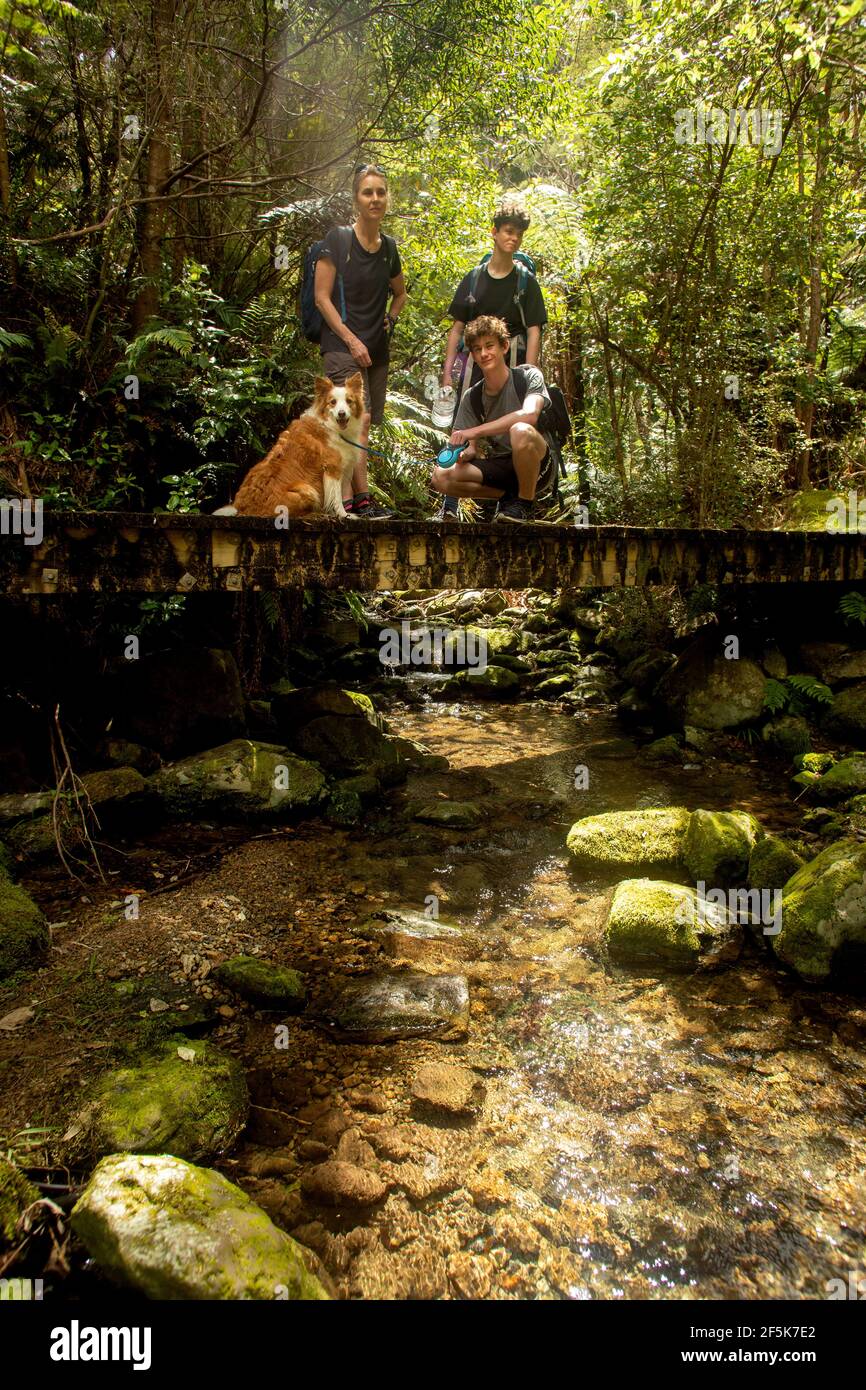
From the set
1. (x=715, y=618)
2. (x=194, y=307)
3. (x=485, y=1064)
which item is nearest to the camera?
(x=485, y=1064)

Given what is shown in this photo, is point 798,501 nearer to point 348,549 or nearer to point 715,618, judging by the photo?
point 715,618

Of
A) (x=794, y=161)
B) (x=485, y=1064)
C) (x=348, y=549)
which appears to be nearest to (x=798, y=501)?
(x=794, y=161)

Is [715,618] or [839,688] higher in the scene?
[715,618]

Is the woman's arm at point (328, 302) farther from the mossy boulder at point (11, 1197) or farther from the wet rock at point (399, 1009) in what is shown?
the mossy boulder at point (11, 1197)

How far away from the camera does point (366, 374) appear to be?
5.49 metres

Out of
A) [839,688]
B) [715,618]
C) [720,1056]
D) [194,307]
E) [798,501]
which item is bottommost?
[720,1056]

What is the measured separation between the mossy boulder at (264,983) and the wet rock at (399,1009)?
168 millimetres

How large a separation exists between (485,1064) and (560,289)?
967cm

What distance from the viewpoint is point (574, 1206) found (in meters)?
2.45

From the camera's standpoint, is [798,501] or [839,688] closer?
[839,688]

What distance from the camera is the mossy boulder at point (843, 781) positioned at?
5777 millimetres

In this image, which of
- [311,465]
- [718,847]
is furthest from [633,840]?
[311,465]

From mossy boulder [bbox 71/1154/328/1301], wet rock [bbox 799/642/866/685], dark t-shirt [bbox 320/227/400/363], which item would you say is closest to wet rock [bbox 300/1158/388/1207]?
mossy boulder [bbox 71/1154/328/1301]

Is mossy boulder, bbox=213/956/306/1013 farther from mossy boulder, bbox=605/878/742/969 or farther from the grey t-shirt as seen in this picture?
the grey t-shirt
